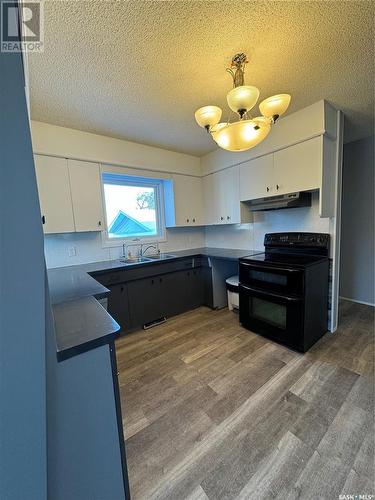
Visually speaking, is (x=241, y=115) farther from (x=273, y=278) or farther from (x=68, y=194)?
(x=68, y=194)

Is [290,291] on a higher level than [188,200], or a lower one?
lower

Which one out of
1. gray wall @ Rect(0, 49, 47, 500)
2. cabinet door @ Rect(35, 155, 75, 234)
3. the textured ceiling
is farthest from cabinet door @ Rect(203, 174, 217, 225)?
gray wall @ Rect(0, 49, 47, 500)

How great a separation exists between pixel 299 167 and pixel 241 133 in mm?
1250

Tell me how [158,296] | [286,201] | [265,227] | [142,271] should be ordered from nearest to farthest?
[286,201] → [142,271] → [158,296] → [265,227]

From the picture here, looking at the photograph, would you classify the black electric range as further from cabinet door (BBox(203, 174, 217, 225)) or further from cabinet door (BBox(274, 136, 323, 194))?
cabinet door (BBox(203, 174, 217, 225))

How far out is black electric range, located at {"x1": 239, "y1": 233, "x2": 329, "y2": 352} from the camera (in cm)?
207

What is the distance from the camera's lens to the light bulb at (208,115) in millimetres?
1428

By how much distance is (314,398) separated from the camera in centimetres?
160

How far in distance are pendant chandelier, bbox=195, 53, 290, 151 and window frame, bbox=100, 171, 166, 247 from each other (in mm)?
1751

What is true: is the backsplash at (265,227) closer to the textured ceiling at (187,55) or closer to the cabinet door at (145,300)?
the textured ceiling at (187,55)

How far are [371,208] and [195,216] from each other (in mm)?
2617

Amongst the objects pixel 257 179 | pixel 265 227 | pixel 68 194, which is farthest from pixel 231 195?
pixel 68 194

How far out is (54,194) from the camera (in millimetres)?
2330

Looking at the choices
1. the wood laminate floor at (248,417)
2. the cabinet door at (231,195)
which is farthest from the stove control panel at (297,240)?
the wood laminate floor at (248,417)
